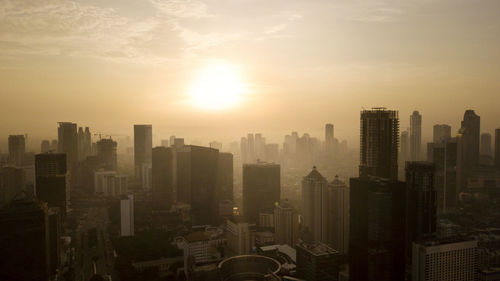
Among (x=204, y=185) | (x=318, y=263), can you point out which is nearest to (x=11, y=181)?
(x=204, y=185)

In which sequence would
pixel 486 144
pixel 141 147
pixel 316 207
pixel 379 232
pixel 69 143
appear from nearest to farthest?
pixel 379 232 < pixel 316 207 < pixel 486 144 < pixel 69 143 < pixel 141 147

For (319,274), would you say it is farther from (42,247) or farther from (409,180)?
(42,247)

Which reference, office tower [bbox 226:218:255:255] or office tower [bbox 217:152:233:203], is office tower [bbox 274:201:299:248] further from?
office tower [bbox 217:152:233:203]

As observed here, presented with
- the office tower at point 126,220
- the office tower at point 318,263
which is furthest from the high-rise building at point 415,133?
the office tower at point 126,220

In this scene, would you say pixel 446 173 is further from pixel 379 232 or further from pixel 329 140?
pixel 379 232

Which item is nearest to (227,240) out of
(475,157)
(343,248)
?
(343,248)

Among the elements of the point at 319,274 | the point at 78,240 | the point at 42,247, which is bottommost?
the point at 78,240
